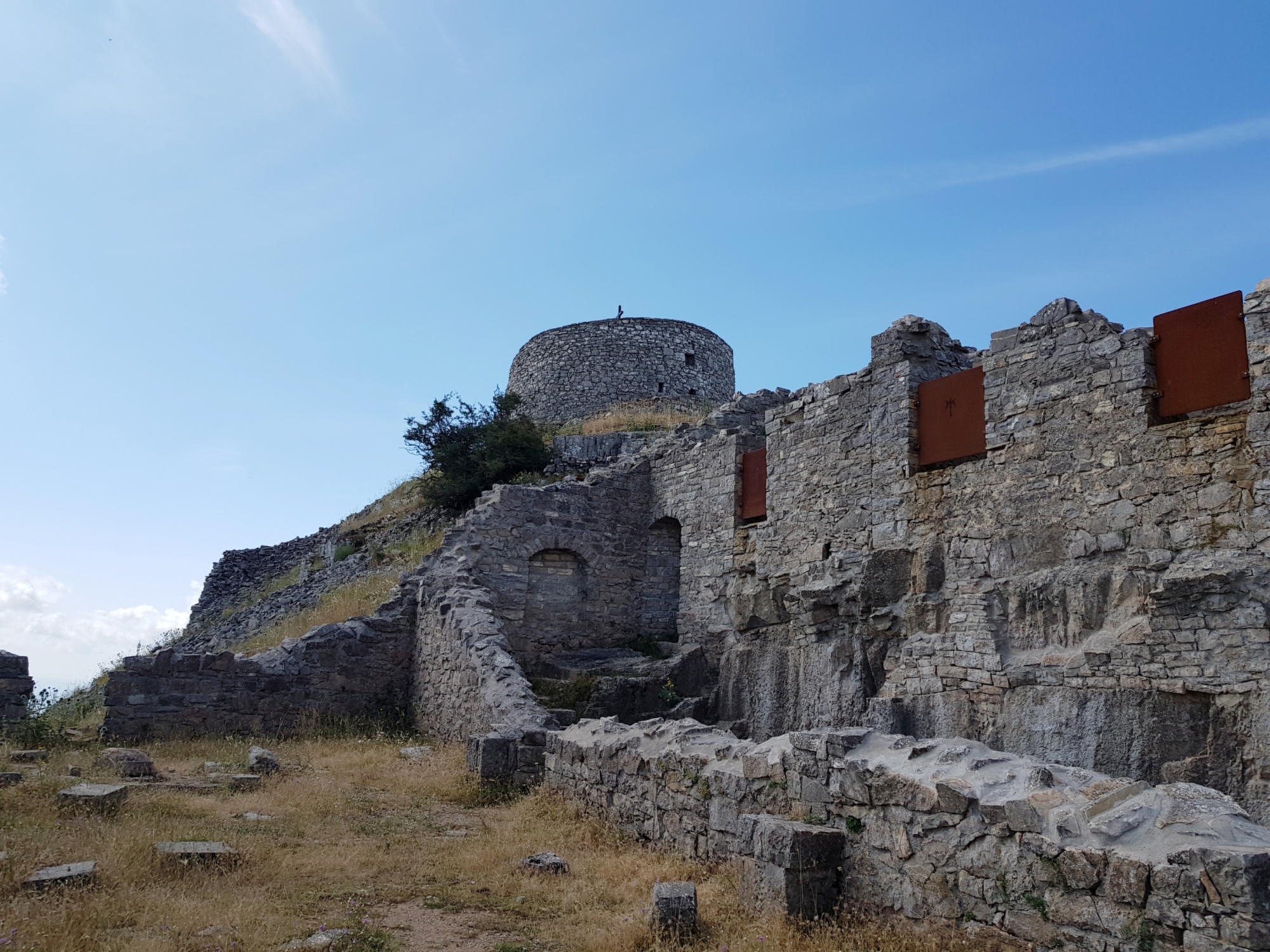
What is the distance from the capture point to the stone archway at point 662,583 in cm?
1623

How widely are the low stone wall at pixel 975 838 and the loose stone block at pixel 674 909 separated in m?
0.40

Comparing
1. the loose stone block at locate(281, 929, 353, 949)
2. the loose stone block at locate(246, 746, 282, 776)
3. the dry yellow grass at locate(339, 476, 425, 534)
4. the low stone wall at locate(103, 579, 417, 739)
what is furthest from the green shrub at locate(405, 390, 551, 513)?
the loose stone block at locate(281, 929, 353, 949)

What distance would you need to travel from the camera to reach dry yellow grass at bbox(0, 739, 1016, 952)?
494 cm

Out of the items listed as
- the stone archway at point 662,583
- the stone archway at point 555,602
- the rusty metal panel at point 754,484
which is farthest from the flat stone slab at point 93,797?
the stone archway at point 662,583

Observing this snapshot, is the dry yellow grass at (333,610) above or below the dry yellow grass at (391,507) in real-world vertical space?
below

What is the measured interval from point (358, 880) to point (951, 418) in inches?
312

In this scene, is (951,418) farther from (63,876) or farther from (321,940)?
(63,876)

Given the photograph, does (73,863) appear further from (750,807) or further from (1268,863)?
(1268,863)

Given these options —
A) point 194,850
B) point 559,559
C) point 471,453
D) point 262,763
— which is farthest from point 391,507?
point 194,850

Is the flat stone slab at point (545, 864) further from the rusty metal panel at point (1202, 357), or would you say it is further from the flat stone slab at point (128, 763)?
the rusty metal panel at point (1202, 357)

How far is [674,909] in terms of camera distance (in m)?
5.17

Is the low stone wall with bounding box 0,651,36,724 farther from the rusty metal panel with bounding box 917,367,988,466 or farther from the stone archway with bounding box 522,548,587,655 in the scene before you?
the rusty metal panel with bounding box 917,367,988,466

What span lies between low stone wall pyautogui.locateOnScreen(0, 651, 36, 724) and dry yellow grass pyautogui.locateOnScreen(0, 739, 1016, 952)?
137 inches

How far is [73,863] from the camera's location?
5762mm
